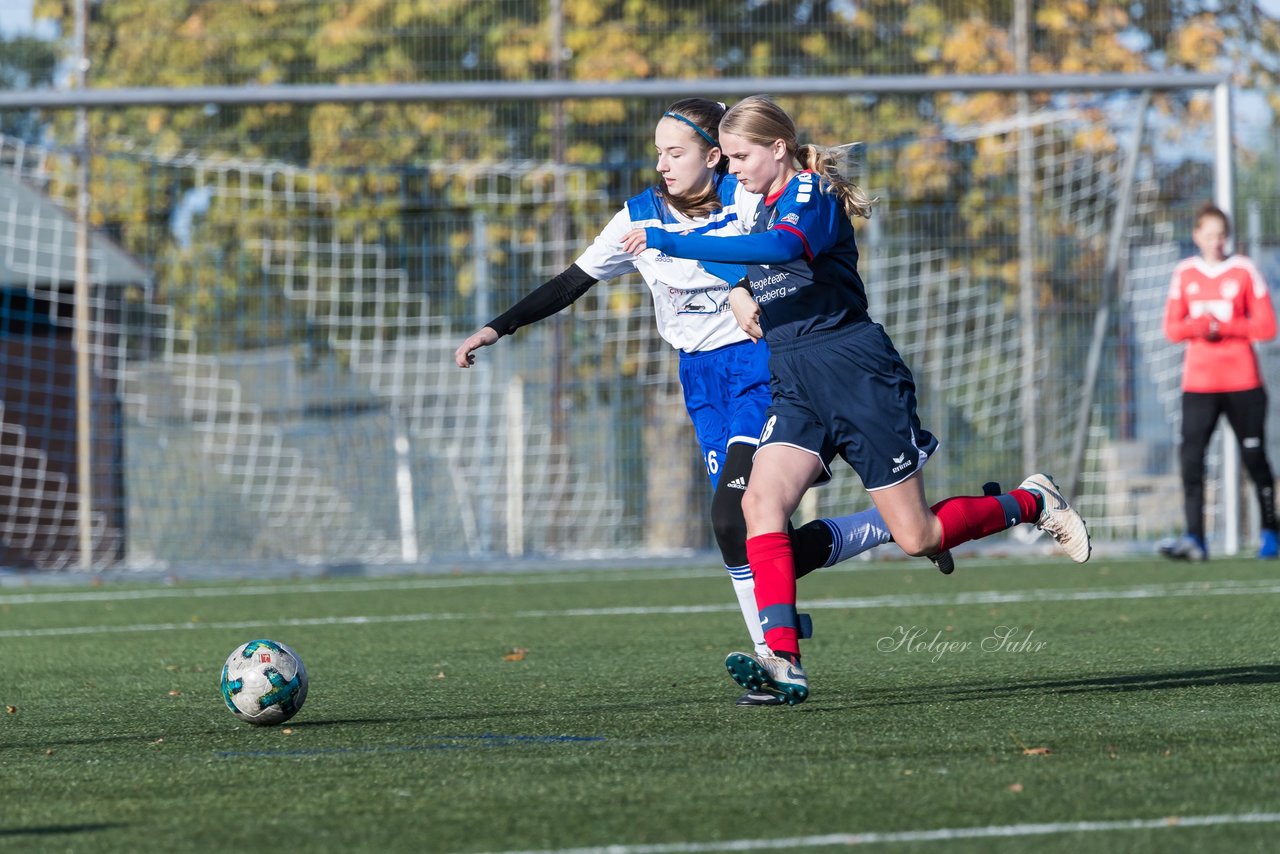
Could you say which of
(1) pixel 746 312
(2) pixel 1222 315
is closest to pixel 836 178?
(1) pixel 746 312

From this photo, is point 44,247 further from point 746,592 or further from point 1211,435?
point 746,592

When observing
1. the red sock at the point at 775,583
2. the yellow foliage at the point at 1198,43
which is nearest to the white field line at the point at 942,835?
the red sock at the point at 775,583

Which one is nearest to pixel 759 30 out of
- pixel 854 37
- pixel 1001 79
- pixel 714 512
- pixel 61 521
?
pixel 854 37

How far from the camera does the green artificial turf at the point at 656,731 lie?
3.25 meters

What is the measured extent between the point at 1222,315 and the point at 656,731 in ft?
22.3

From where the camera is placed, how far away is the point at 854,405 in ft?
16.0

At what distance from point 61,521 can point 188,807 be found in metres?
9.92

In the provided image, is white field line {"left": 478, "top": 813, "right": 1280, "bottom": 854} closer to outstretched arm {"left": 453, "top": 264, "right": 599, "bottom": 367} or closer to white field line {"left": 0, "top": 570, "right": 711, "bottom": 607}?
outstretched arm {"left": 453, "top": 264, "right": 599, "bottom": 367}

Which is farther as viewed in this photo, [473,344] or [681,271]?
[681,271]

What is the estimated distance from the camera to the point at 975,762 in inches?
153

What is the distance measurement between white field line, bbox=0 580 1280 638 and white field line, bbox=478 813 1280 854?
5.15m

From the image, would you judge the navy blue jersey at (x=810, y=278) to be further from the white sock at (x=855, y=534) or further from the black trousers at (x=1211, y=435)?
the black trousers at (x=1211, y=435)

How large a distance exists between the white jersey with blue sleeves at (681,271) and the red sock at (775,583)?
0.86m

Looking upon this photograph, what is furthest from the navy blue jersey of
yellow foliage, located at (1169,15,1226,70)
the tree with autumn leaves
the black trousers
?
yellow foliage, located at (1169,15,1226,70)
